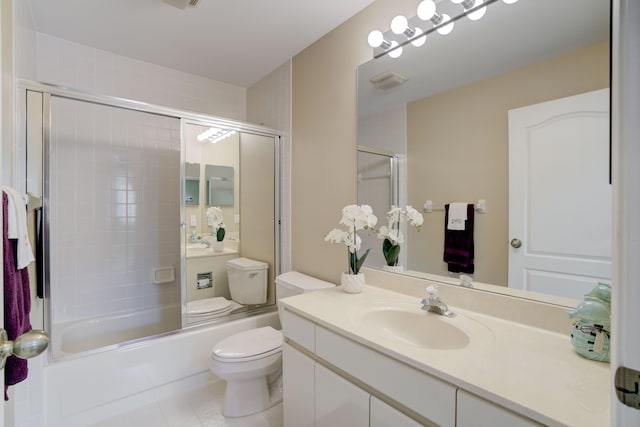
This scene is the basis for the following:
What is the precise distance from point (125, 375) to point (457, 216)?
213cm

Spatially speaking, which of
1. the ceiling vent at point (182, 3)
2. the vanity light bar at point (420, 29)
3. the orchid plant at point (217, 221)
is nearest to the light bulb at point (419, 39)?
the vanity light bar at point (420, 29)

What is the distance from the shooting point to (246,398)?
1.78m

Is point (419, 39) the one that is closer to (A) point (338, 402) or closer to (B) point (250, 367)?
(A) point (338, 402)

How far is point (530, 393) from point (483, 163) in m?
0.92

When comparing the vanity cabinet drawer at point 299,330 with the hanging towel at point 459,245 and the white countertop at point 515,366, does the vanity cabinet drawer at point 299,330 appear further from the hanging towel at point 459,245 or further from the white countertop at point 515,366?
the hanging towel at point 459,245

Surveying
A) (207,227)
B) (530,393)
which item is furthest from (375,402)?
(207,227)

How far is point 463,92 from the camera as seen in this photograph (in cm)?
139

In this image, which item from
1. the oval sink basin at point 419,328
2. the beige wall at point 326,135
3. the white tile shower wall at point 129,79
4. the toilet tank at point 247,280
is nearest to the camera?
the oval sink basin at point 419,328

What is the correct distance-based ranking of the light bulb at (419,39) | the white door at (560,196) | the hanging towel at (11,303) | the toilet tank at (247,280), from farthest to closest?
the toilet tank at (247,280) → the light bulb at (419,39) → the white door at (560,196) → the hanging towel at (11,303)

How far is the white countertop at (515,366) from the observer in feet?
2.28

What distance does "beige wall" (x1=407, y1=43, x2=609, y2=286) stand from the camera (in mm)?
1094

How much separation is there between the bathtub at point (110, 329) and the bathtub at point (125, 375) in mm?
63

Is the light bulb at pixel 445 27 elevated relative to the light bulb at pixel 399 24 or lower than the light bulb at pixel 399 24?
lower

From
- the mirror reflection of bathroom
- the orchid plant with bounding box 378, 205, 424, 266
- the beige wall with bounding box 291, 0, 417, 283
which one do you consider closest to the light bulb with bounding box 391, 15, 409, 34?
the beige wall with bounding box 291, 0, 417, 283
